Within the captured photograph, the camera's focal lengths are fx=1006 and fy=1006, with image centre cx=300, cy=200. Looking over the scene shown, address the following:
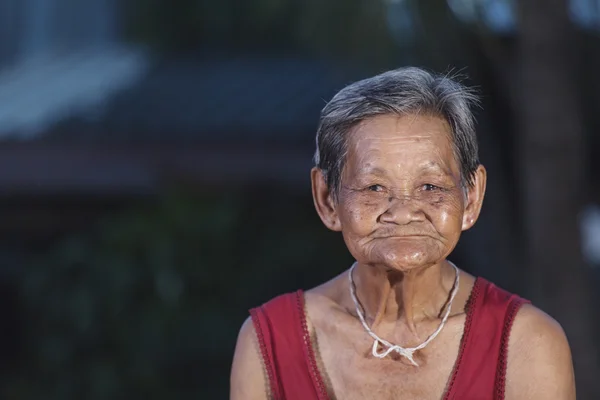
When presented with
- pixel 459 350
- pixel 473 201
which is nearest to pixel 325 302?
pixel 459 350

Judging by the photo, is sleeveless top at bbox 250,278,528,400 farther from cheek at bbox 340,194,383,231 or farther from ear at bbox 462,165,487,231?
cheek at bbox 340,194,383,231

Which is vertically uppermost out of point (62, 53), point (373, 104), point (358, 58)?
point (62, 53)

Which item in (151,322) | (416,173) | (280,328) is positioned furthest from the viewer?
(151,322)

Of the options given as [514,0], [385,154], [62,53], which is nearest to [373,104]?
[385,154]

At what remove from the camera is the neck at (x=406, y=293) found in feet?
7.50

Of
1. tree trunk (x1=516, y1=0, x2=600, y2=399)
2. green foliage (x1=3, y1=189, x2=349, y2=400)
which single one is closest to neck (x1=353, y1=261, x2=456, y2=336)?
tree trunk (x1=516, y1=0, x2=600, y2=399)

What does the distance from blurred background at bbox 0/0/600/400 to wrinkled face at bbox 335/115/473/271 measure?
238 cm

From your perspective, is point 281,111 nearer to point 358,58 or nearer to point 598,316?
point 358,58

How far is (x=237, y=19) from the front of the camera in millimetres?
7156

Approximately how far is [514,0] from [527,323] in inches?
102

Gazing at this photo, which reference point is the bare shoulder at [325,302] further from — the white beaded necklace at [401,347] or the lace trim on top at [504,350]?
the lace trim on top at [504,350]

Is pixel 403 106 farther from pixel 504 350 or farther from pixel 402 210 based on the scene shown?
pixel 504 350

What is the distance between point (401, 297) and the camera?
2309mm

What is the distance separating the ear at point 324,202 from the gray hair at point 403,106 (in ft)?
0.15
